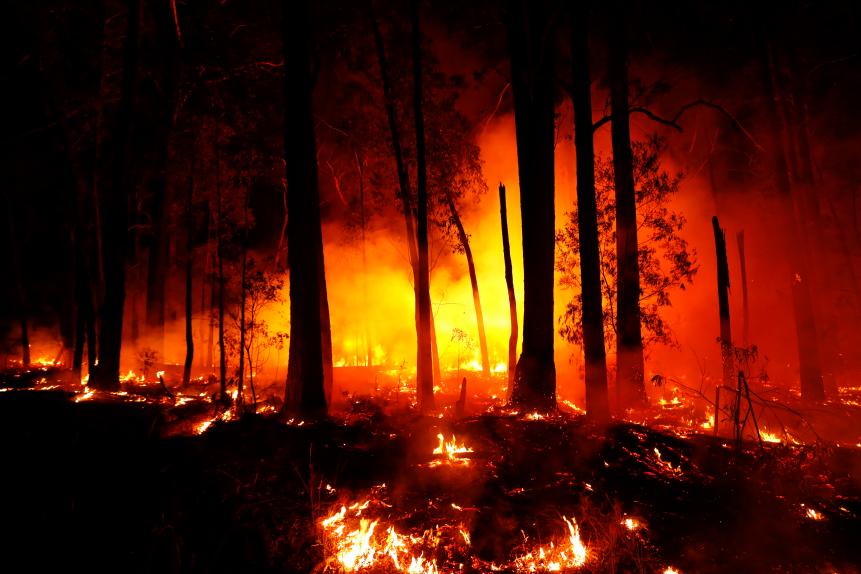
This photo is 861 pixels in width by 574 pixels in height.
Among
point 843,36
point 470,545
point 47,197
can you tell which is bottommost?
point 470,545

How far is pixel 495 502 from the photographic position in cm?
645

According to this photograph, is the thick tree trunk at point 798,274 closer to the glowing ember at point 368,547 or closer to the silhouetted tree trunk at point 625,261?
the silhouetted tree trunk at point 625,261

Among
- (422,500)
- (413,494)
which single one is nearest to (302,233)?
(413,494)

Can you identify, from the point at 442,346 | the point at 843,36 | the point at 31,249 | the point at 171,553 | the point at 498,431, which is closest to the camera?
the point at 171,553

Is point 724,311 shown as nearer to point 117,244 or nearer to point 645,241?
point 645,241

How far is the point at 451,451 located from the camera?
7836mm

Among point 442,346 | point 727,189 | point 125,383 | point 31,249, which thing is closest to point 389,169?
point 442,346

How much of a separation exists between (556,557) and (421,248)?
331 inches

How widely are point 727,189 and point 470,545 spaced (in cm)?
2558

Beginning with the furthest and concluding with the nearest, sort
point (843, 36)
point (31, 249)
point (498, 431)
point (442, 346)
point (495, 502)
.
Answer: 1. point (31, 249)
2. point (442, 346)
3. point (843, 36)
4. point (498, 431)
5. point (495, 502)

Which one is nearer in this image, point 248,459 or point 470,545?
point 470,545

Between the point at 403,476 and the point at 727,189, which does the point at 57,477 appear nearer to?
the point at 403,476

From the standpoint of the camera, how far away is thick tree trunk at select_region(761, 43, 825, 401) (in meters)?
14.6

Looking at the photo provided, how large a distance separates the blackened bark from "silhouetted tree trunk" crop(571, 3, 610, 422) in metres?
3.83
